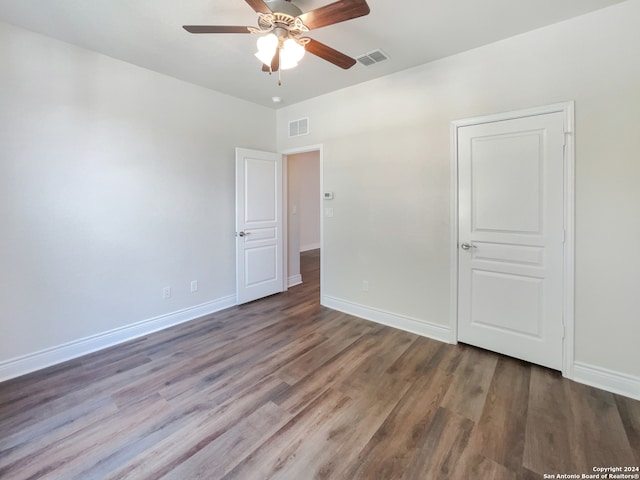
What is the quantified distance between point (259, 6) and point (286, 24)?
202 millimetres

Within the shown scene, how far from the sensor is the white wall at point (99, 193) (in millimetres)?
2359

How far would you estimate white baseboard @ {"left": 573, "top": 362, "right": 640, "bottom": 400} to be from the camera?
2058 millimetres

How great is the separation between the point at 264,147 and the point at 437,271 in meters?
2.93

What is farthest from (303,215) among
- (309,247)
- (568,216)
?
(568,216)

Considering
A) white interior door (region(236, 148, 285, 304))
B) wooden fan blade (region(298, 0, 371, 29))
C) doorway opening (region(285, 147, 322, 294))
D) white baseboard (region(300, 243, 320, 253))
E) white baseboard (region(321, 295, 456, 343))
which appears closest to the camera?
wooden fan blade (region(298, 0, 371, 29))

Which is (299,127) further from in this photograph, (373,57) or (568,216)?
(568,216)

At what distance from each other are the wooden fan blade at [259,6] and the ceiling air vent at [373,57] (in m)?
1.37

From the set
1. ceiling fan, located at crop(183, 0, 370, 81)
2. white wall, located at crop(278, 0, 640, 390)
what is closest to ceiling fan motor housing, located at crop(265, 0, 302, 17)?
ceiling fan, located at crop(183, 0, 370, 81)

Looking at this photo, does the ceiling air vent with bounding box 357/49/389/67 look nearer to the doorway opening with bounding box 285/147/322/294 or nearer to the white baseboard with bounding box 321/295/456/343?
the doorway opening with bounding box 285/147/322/294

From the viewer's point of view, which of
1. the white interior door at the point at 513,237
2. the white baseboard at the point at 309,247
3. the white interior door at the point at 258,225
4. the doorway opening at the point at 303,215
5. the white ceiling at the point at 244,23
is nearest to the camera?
the white ceiling at the point at 244,23

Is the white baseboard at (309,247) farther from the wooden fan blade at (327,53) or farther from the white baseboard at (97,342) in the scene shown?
the wooden fan blade at (327,53)

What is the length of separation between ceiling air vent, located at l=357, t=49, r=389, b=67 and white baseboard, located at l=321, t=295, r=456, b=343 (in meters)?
2.64

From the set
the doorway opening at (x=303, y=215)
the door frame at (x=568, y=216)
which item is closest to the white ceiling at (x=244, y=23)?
the door frame at (x=568, y=216)

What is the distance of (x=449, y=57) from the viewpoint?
2736 millimetres
